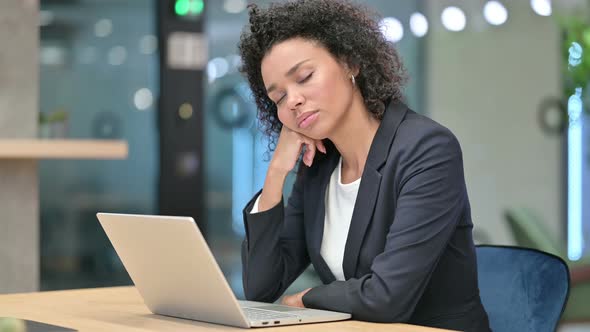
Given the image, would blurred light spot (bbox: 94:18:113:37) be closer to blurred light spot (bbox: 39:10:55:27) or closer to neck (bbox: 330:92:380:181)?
blurred light spot (bbox: 39:10:55:27)

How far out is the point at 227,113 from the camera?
4816 millimetres

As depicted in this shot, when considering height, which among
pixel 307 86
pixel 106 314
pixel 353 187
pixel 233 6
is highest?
pixel 233 6

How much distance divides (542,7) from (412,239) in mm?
3823

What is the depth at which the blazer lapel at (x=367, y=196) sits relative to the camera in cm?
213

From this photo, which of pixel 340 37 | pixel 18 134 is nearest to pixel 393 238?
pixel 340 37

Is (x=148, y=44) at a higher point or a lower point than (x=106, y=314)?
higher

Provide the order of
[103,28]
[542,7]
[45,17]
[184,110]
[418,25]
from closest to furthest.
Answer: [45,17], [103,28], [184,110], [418,25], [542,7]

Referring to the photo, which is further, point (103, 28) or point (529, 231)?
point (529, 231)

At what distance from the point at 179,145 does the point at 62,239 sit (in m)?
0.68

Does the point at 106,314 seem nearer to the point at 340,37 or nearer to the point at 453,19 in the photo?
the point at 340,37

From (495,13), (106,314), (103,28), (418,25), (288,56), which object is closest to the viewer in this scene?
(106,314)

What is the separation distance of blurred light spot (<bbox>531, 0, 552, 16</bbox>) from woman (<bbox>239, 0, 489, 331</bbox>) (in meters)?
3.30

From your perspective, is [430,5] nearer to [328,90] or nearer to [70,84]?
[70,84]

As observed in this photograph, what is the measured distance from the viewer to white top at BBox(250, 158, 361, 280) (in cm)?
224
